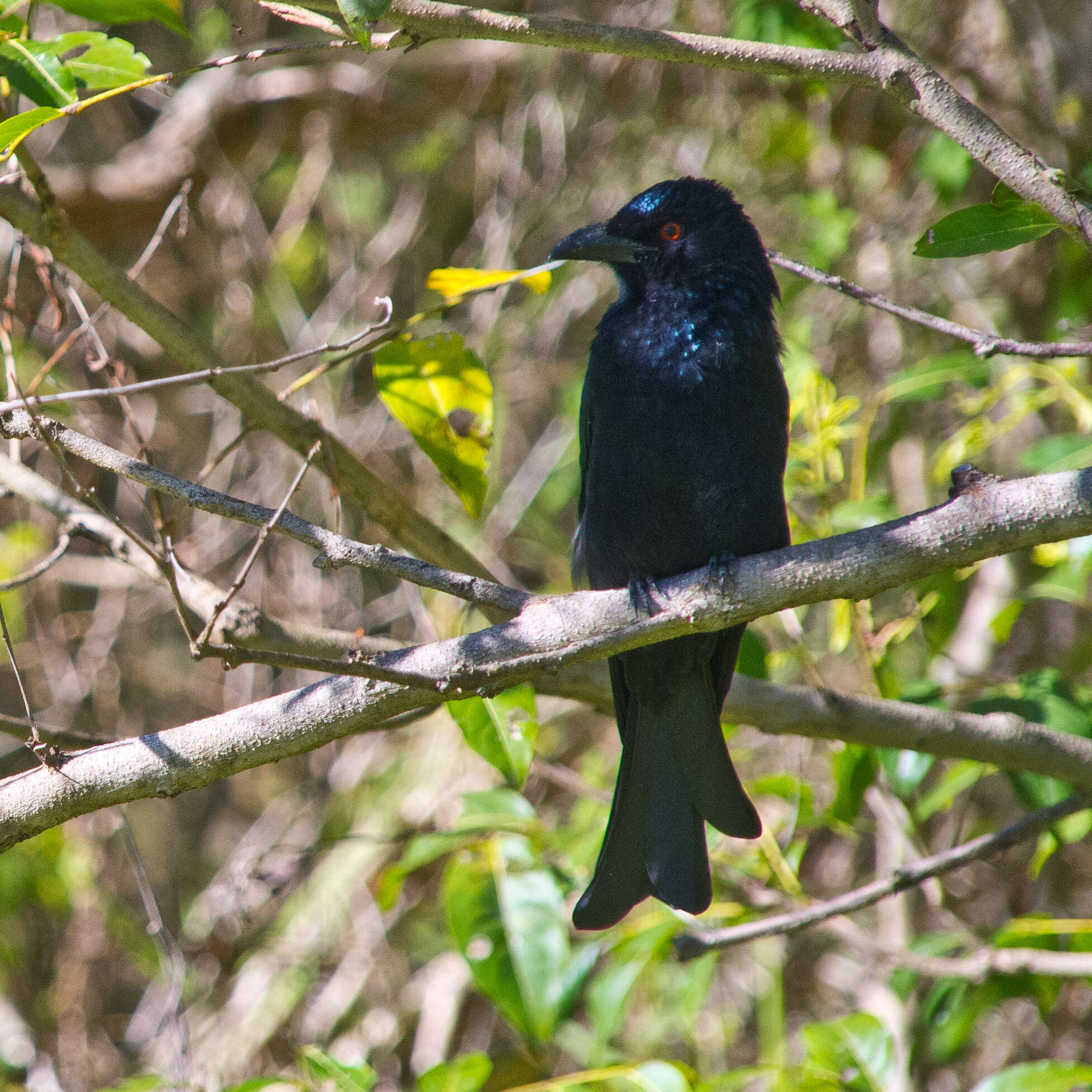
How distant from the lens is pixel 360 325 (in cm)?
507

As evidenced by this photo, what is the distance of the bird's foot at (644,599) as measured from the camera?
7.06 ft

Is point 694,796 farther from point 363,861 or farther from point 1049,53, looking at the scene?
point 1049,53

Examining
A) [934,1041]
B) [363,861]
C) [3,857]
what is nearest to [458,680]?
[934,1041]

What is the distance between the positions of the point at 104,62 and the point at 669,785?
6.75 feet

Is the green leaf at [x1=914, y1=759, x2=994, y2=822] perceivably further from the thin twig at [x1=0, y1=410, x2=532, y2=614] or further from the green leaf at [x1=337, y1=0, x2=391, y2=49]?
the green leaf at [x1=337, y1=0, x2=391, y2=49]

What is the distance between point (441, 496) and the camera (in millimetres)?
4918

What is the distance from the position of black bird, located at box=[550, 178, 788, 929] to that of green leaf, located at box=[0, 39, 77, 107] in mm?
1365

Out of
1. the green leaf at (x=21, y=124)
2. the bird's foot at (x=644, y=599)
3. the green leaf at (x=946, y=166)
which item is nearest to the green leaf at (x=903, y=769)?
the bird's foot at (x=644, y=599)

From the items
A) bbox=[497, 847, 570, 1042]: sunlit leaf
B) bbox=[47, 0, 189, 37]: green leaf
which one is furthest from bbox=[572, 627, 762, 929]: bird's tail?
bbox=[47, 0, 189, 37]: green leaf

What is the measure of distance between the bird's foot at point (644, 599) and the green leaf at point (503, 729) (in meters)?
0.32

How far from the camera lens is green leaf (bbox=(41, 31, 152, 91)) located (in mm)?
2322

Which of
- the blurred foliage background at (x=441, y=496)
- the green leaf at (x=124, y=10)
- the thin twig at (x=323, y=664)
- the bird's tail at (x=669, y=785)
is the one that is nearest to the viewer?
the thin twig at (x=323, y=664)

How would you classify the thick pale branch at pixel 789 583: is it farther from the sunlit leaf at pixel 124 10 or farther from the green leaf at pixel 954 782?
the sunlit leaf at pixel 124 10

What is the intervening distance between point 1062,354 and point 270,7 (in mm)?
1504
